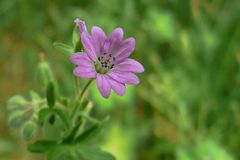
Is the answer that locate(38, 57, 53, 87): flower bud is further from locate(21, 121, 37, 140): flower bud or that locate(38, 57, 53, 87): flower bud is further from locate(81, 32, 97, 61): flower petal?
locate(81, 32, 97, 61): flower petal

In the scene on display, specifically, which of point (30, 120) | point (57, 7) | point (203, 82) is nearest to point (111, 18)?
point (57, 7)

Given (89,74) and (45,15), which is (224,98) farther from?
(89,74)

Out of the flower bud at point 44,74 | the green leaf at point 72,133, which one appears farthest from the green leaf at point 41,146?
the flower bud at point 44,74

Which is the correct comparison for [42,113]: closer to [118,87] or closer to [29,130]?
[29,130]

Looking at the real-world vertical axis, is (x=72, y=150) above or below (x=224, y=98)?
below

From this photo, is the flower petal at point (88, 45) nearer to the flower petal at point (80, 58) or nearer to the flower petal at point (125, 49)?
the flower petal at point (80, 58)

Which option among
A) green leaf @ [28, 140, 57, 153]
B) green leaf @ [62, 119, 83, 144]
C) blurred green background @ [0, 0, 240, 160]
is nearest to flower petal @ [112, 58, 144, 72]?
green leaf @ [62, 119, 83, 144]
